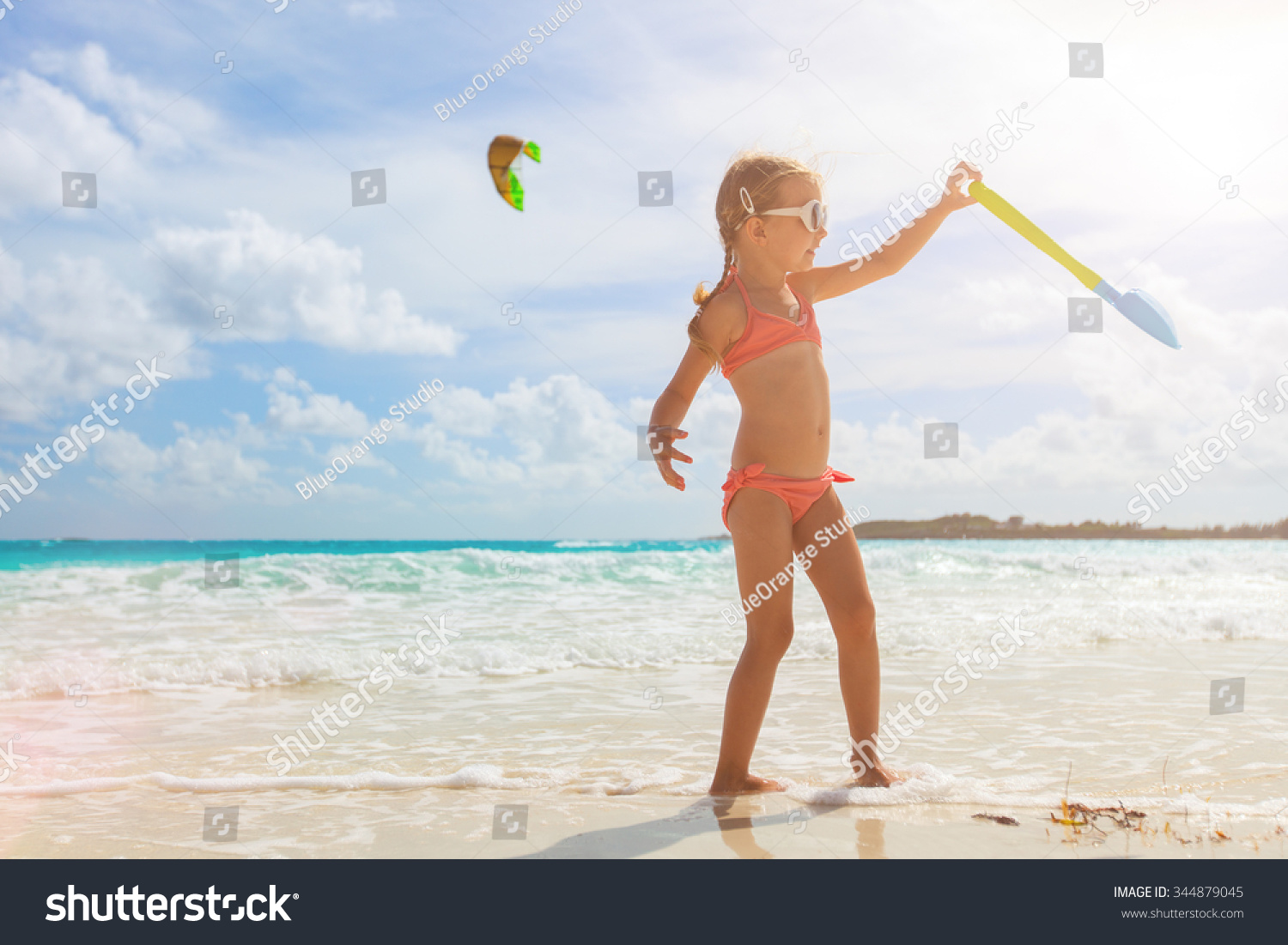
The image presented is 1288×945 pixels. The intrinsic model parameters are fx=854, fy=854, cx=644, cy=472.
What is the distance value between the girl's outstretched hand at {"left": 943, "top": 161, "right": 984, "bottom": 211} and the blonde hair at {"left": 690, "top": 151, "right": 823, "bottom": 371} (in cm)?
50

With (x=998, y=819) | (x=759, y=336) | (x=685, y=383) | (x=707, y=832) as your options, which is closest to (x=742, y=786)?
(x=707, y=832)

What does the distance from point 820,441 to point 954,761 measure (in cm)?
142

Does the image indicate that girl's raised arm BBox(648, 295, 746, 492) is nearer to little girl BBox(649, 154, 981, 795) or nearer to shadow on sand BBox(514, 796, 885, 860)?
little girl BBox(649, 154, 981, 795)

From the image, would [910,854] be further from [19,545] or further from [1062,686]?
[19,545]

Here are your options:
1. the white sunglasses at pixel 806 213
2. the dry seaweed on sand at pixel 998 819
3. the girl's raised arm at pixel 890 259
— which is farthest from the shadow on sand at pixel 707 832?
the white sunglasses at pixel 806 213

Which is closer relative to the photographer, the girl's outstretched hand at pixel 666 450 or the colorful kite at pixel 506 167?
the girl's outstretched hand at pixel 666 450

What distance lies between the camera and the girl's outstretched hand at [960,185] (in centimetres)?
280

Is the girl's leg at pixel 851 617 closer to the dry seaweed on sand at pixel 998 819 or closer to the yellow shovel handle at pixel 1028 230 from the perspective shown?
the dry seaweed on sand at pixel 998 819

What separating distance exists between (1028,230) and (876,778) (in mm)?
1790

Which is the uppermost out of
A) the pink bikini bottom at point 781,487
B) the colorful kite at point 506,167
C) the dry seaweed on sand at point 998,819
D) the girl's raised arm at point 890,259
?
the colorful kite at point 506,167

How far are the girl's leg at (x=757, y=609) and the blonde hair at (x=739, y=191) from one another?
18.1 inches

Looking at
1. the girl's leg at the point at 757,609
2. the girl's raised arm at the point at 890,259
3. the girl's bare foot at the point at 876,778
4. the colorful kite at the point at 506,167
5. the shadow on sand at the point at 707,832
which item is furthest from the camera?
the colorful kite at the point at 506,167

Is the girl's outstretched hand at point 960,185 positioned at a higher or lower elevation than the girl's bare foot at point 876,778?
higher
